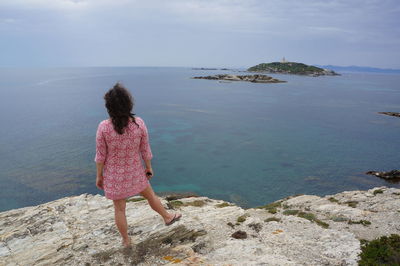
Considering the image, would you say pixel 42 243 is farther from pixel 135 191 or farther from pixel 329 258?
pixel 329 258

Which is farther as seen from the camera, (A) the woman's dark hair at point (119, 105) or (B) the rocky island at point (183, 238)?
(B) the rocky island at point (183, 238)

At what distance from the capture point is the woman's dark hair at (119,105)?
20.1 ft

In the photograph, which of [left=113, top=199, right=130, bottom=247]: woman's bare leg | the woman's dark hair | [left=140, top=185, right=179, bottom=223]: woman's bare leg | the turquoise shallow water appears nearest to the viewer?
the woman's dark hair

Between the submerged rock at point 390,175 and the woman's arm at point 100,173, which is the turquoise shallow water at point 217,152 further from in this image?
the woman's arm at point 100,173

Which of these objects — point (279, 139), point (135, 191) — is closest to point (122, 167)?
point (135, 191)

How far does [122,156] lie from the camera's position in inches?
264

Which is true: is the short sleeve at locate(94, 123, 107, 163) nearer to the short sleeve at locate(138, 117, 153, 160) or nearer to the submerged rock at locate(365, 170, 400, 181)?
the short sleeve at locate(138, 117, 153, 160)

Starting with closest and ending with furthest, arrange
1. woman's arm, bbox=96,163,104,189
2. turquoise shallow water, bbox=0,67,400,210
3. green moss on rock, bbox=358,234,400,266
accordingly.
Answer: woman's arm, bbox=96,163,104,189 → green moss on rock, bbox=358,234,400,266 → turquoise shallow water, bbox=0,67,400,210

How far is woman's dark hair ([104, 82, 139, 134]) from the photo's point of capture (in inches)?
241

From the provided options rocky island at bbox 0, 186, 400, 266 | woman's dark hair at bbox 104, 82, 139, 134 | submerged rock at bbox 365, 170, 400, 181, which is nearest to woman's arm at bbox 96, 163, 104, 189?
woman's dark hair at bbox 104, 82, 139, 134

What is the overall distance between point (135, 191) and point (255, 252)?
4327 millimetres

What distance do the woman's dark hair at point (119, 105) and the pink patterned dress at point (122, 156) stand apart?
150 millimetres

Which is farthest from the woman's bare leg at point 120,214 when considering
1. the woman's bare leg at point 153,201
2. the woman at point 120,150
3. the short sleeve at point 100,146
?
the short sleeve at point 100,146

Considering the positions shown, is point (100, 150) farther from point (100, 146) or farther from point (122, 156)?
point (122, 156)
